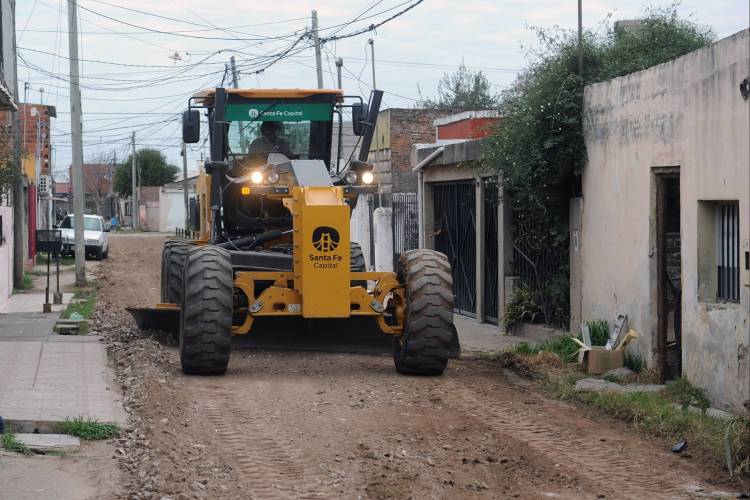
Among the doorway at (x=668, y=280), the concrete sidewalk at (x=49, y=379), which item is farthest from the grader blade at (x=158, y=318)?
the doorway at (x=668, y=280)

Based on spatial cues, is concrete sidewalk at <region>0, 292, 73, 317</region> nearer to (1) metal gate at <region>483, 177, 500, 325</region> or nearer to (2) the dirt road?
(1) metal gate at <region>483, 177, 500, 325</region>

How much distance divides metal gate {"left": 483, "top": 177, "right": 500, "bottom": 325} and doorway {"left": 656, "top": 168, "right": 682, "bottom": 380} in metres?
5.38

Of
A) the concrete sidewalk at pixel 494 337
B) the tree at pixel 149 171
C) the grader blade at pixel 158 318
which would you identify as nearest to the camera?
the grader blade at pixel 158 318

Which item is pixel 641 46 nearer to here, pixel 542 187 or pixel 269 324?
pixel 542 187

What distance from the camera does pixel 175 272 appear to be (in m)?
14.3

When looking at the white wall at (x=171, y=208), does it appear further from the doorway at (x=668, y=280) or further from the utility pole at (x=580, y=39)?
the doorway at (x=668, y=280)

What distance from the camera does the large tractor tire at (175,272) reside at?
557 inches

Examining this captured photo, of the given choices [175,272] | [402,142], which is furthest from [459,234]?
[402,142]

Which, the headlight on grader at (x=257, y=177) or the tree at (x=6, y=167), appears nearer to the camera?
the headlight on grader at (x=257, y=177)

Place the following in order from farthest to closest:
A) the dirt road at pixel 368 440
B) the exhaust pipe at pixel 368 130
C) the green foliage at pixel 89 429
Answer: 1. the exhaust pipe at pixel 368 130
2. the green foliage at pixel 89 429
3. the dirt road at pixel 368 440

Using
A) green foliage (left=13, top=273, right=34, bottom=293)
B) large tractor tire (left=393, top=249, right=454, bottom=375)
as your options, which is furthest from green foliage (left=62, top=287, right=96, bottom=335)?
large tractor tire (left=393, top=249, right=454, bottom=375)

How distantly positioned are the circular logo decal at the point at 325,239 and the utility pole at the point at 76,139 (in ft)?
52.9

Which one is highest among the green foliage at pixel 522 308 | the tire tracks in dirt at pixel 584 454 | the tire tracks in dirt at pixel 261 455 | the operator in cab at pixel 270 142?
the operator in cab at pixel 270 142

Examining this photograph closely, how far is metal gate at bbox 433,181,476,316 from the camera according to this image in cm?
1884
